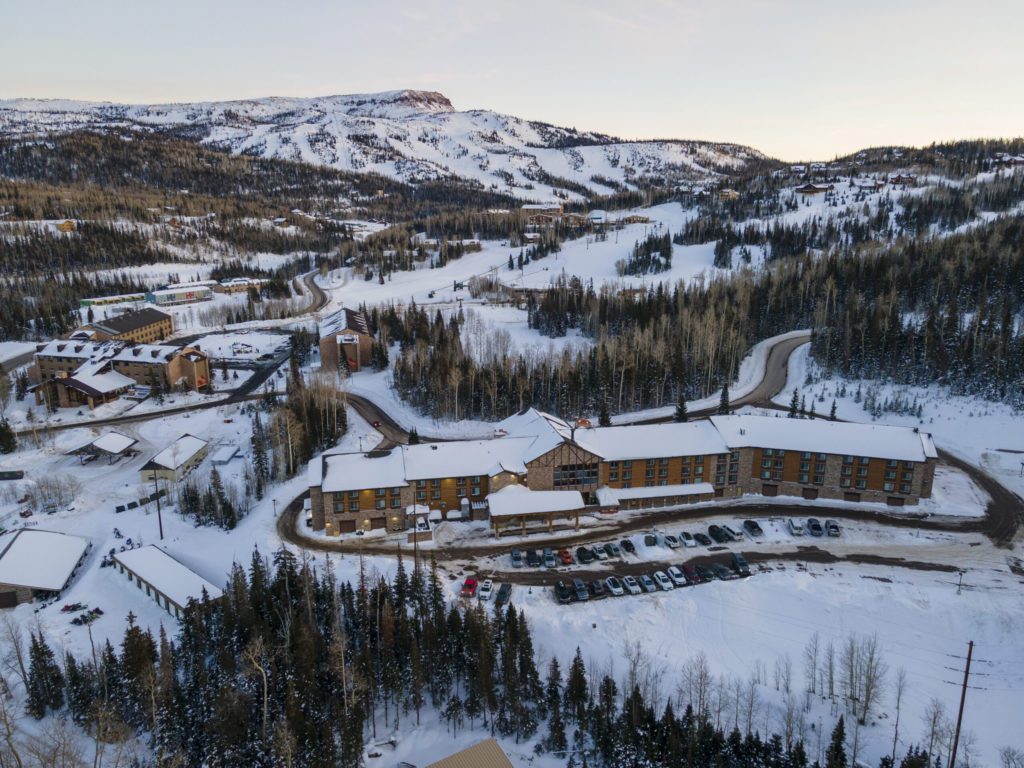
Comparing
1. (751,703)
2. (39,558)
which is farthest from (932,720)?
(39,558)

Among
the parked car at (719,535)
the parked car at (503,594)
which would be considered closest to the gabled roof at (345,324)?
the parked car at (503,594)

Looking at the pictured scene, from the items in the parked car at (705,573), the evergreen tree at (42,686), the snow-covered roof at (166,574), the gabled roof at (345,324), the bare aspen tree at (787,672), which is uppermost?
the gabled roof at (345,324)

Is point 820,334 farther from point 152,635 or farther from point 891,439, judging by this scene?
point 152,635

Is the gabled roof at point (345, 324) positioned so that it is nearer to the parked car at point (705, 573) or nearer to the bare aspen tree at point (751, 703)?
the parked car at point (705, 573)

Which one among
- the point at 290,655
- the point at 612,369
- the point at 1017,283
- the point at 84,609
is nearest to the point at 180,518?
the point at 84,609

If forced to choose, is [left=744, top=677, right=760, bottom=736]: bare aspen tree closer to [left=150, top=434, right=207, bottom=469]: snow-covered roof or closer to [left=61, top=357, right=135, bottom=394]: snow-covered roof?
[left=150, top=434, right=207, bottom=469]: snow-covered roof

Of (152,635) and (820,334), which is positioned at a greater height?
(820,334)

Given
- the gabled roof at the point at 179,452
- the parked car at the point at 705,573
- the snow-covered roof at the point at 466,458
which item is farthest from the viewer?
the gabled roof at the point at 179,452
